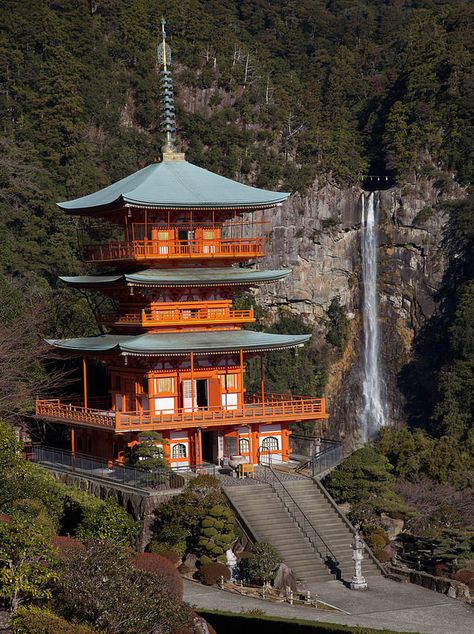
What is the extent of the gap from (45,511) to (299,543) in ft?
A: 20.6

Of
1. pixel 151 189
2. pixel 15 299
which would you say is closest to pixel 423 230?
pixel 15 299

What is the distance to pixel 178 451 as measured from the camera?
135ft

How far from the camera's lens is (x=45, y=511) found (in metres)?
34.9

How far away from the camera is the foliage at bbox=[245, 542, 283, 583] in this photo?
34.3 meters

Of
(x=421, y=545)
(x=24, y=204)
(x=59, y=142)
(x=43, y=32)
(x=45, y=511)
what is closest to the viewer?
(x=45, y=511)

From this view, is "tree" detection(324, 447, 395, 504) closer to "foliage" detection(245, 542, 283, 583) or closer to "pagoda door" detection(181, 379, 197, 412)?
"pagoda door" detection(181, 379, 197, 412)

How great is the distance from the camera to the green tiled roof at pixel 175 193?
136ft

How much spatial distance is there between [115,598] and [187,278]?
629 inches

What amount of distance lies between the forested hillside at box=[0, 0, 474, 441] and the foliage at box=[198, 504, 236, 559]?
35130 mm

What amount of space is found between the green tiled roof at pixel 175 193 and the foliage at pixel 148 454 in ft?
21.7

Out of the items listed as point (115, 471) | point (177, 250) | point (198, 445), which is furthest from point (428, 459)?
point (177, 250)

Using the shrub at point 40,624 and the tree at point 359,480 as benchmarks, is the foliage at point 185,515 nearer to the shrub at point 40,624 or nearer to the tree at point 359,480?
the tree at point 359,480

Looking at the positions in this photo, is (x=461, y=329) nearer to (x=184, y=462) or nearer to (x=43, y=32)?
(x=43, y=32)

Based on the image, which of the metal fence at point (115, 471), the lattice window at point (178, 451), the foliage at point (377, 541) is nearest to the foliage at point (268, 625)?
the foliage at point (377, 541)
